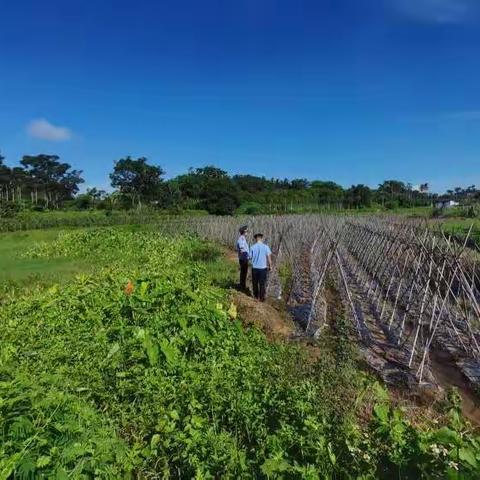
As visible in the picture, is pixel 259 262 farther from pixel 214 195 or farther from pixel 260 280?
pixel 214 195

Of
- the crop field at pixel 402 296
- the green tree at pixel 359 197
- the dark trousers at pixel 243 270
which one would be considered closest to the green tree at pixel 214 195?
the green tree at pixel 359 197

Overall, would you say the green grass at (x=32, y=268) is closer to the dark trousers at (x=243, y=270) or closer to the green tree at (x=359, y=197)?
the dark trousers at (x=243, y=270)

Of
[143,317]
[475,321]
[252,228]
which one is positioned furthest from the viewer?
[252,228]

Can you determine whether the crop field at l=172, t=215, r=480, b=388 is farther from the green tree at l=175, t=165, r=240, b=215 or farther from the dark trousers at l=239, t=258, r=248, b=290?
the green tree at l=175, t=165, r=240, b=215

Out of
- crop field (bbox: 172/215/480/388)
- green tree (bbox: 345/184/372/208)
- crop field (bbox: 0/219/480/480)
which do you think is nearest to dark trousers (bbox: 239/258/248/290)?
crop field (bbox: 172/215/480/388)

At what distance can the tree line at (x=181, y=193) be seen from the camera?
2466 inches

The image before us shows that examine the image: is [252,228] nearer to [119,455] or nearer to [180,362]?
[180,362]

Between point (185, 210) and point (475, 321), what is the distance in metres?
52.2

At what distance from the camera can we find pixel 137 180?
68.3 meters

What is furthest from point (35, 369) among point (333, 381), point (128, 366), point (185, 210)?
point (185, 210)

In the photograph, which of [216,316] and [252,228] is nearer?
[216,316]

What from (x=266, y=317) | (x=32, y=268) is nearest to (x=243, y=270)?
(x=266, y=317)

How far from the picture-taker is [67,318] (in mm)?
8172

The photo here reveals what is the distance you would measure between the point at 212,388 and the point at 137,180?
64725 mm
